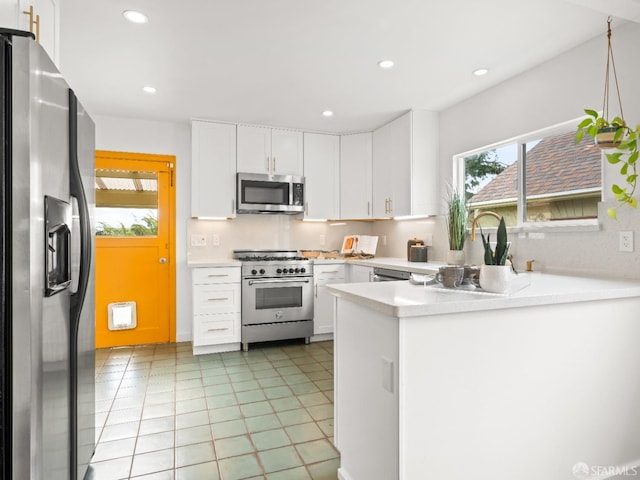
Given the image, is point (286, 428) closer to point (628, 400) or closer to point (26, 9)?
point (628, 400)

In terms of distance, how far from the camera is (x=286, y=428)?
7.73ft

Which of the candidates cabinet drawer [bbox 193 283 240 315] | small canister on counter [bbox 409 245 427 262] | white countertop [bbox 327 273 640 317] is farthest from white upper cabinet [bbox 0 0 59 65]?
small canister on counter [bbox 409 245 427 262]

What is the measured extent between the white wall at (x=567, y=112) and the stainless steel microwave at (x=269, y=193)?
1.92 meters

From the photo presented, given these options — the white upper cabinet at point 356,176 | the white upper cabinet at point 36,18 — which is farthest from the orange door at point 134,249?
the white upper cabinet at point 36,18

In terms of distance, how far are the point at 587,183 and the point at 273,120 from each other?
2.96 metres

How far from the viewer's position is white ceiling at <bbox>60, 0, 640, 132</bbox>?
7.09 ft

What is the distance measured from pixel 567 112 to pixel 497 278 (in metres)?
1.72

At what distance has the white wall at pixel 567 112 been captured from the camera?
7.36ft

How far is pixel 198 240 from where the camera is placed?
445 cm

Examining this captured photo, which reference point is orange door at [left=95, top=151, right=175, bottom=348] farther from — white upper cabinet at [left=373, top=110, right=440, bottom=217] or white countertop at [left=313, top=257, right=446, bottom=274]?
white upper cabinet at [left=373, top=110, right=440, bottom=217]

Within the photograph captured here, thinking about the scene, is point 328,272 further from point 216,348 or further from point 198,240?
point 198,240

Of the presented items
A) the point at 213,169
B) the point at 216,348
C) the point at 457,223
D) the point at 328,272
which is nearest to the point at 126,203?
the point at 213,169

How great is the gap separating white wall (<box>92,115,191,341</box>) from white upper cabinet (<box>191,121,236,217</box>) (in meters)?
0.37

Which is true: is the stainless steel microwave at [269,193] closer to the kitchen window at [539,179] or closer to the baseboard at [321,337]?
the baseboard at [321,337]
